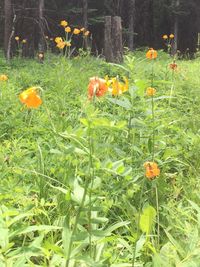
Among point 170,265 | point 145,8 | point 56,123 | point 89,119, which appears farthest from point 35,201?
point 145,8

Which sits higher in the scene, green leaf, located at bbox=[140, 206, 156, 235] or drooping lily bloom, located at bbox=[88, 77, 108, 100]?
drooping lily bloom, located at bbox=[88, 77, 108, 100]

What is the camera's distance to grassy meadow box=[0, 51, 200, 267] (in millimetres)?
1213

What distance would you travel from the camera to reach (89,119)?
1.09 meters

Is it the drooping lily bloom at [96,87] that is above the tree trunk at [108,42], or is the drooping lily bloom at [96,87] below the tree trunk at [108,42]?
above

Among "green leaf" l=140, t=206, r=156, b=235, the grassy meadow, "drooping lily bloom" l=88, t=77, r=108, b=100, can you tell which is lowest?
the grassy meadow

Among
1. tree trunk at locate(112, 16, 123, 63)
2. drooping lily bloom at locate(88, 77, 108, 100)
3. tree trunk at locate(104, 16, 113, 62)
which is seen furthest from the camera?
tree trunk at locate(112, 16, 123, 63)

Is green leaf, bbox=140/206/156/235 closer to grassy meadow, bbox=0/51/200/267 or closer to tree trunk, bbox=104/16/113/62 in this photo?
grassy meadow, bbox=0/51/200/267

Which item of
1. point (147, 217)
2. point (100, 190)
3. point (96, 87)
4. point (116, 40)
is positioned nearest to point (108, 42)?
point (116, 40)

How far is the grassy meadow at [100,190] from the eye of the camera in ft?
3.98

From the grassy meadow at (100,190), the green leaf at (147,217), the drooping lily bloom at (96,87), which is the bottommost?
the grassy meadow at (100,190)

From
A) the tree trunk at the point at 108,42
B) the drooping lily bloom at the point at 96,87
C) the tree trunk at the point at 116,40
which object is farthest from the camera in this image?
the tree trunk at the point at 116,40

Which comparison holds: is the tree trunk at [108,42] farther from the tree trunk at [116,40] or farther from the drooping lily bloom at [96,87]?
the drooping lily bloom at [96,87]

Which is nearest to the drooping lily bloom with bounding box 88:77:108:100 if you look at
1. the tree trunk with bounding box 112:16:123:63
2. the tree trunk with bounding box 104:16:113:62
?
the tree trunk with bounding box 104:16:113:62

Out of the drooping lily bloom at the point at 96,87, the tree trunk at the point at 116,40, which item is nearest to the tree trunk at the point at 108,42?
the tree trunk at the point at 116,40
